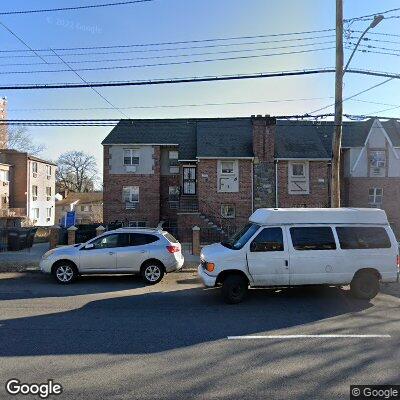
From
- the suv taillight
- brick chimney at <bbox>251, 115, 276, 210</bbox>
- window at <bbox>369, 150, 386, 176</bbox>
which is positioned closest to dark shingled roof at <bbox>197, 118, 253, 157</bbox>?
brick chimney at <bbox>251, 115, 276, 210</bbox>

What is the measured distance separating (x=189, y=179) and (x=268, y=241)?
62.4 feet

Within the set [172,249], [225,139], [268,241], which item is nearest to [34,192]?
[225,139]

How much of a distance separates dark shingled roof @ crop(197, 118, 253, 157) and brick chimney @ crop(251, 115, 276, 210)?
0.73 m

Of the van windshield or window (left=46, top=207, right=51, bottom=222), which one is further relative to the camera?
window (left=46, top=207, right=51, bottom=222)

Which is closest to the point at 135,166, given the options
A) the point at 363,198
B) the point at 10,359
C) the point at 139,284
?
the point at 363,198

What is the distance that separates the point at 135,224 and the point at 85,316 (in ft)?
68.7

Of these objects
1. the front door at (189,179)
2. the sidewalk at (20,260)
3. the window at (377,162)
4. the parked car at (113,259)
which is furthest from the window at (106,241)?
the window at (377,162)

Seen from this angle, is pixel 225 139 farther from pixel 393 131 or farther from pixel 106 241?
pixel 106 241

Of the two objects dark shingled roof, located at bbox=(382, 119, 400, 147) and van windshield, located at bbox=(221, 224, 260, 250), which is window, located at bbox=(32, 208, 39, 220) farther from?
van windshield, located at bbox=(221, 224, 260, 250)

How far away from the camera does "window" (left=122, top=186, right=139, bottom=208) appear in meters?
28.8

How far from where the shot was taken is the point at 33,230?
18156 millimetres

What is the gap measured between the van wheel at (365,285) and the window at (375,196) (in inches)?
778

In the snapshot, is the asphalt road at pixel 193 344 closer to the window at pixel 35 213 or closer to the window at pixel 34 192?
the window at pixel 34 192

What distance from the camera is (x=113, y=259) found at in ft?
37.1
